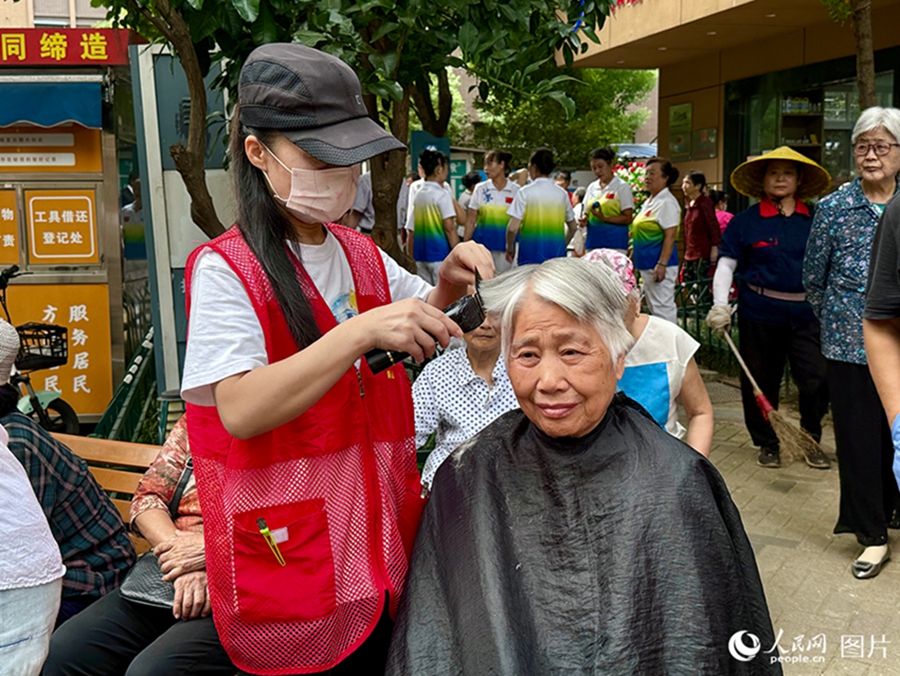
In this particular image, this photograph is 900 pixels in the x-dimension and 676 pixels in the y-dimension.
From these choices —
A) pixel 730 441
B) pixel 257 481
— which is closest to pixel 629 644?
pixel 257 481

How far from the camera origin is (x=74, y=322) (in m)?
7.37

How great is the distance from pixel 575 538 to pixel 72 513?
1578 millimetres

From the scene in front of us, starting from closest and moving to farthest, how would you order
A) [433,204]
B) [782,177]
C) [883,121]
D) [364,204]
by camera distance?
[883,121] < [782,177] < [364,204] < [433,204]

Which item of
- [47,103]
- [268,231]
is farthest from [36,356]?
[268,231]

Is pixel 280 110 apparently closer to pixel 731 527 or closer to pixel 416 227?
pixel 731 527

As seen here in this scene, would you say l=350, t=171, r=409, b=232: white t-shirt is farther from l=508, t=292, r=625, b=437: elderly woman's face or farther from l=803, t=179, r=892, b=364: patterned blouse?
l=508, t=292, r=625, b=437: elderly woman's face

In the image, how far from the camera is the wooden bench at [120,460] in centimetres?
335

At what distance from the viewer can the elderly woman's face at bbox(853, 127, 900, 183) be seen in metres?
4.31

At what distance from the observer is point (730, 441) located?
271 inches

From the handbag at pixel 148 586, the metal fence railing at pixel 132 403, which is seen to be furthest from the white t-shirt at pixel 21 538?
the metal fence railing at pixel 132 403

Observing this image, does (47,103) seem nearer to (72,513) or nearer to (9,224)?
(9,224)

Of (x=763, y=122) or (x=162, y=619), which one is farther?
(x=763, y=122)

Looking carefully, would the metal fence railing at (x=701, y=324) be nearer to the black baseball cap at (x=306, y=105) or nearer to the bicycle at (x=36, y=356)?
the bicycle at (x=36, y=356)

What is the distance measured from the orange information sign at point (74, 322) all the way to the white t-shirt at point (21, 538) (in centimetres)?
586
